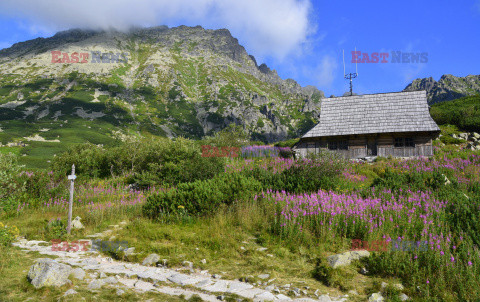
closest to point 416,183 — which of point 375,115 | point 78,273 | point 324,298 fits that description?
point 324,298

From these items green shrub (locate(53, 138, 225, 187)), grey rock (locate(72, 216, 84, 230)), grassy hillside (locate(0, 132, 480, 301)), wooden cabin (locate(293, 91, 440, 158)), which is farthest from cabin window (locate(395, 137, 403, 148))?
grey rock (locate(72, 216, 84, 230))

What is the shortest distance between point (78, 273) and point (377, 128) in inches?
1022

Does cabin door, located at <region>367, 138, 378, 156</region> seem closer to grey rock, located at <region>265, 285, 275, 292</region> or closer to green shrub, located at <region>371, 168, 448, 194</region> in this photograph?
green shrub, located at <region>371, 168, 448, 194</region>

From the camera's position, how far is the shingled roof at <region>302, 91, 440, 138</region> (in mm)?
25078

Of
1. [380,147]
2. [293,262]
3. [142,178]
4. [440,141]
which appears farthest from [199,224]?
[440,141]

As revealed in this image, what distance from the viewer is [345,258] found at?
5.91m

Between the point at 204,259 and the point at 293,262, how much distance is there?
6.64 ft

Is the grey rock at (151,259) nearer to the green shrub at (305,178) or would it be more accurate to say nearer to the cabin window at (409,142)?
the green shrub at (305,178)

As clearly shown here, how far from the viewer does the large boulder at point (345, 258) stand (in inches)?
227

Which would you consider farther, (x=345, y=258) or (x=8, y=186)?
(x=8, y=186)

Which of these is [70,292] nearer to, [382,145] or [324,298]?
[324,298]

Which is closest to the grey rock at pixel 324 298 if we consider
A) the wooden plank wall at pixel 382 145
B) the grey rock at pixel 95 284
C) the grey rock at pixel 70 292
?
the grey rock at pixel 95 284

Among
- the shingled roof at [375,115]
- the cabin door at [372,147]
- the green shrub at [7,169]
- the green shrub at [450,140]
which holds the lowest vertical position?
the green shrub at [7,169]

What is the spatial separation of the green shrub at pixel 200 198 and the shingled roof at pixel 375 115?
1849cm
